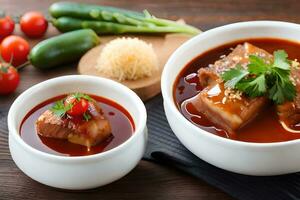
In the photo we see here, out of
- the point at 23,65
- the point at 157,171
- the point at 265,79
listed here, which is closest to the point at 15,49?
the point at 23,65

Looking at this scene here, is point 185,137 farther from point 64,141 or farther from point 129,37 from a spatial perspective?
point 129,37

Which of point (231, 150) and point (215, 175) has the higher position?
point (231, 150)

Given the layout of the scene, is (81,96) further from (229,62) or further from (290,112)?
(290,112)

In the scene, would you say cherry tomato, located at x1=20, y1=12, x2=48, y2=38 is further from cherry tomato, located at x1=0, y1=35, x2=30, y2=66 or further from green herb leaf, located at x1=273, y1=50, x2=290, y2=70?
green herb leaf, located at x1=273, y1=50, x2=290, y2=70

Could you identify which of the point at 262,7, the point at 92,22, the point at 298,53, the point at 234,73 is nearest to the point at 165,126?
the point at 234,73

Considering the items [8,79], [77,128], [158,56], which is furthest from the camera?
[158,56]

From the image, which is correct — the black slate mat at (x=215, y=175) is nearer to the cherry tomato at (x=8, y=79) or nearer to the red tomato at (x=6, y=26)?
the cherry tomato at (x=8, y=79)
